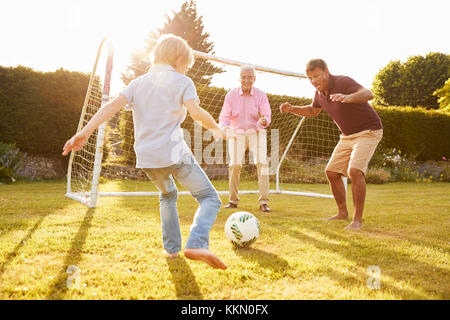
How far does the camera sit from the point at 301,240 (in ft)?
11.1

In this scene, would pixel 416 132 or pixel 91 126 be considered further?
pixel 416 132

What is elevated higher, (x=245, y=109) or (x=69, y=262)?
(x=245, y=109)

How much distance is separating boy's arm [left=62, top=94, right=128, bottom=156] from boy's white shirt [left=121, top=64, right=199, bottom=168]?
82 millimetres

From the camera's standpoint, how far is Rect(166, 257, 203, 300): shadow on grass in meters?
1.96

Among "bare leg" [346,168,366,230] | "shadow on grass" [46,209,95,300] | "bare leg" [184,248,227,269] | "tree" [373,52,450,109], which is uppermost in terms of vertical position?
"tree" [373,52,450,109]

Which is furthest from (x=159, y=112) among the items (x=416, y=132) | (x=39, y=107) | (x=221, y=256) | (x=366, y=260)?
(x=416, y=132)

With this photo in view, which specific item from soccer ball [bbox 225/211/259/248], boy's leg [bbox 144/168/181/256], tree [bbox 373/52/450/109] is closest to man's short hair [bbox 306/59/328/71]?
soccer ball [bbox 225/211/259/248]

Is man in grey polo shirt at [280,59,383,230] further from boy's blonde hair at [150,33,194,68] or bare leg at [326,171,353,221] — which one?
boy's blonde hair at [150,33,194,68]

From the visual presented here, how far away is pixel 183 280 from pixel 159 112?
107 cm

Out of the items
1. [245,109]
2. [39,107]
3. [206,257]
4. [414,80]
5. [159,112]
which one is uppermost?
[414,80]

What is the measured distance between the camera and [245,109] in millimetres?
5512

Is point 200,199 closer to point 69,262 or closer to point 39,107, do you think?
point 69,262
